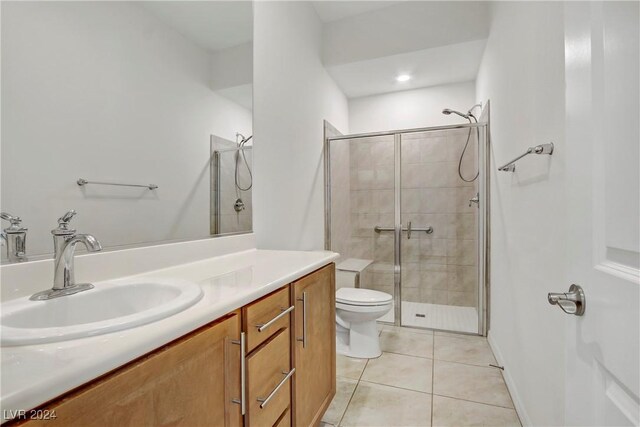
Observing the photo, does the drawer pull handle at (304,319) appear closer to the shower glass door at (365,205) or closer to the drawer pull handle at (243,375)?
the drawer pull handle at (243,375)

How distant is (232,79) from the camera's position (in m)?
1.56

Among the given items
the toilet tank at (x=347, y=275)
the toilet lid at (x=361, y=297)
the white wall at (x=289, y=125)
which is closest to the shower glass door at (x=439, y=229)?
the toilet tank at (x=347, y=275)

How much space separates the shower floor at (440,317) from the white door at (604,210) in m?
2.15

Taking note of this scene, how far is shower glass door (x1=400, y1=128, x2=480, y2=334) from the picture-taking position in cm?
270

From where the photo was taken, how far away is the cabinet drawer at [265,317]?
0.83 meters

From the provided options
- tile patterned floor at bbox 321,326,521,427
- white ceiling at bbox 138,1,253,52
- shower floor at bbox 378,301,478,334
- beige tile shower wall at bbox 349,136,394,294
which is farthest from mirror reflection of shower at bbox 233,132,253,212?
shower floor at bbox 378,301,478,334

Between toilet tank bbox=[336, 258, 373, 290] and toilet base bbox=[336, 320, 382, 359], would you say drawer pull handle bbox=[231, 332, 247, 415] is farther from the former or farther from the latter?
toilet tank bbox=[336, 258, 373, 290]

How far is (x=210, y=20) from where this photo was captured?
143 cm

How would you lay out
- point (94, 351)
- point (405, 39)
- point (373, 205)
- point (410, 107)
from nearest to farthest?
point (94, 351) < point (405, 39) < point (373, 205) < point (410, 107)

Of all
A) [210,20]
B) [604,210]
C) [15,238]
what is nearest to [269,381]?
[15,238]

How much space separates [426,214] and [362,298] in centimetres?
113

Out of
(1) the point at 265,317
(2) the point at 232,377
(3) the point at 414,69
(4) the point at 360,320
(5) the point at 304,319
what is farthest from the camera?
(3) the point at 414,69

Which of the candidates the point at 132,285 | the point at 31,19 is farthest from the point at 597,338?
the point at 31,19

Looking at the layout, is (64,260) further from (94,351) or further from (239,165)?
(239,165)
